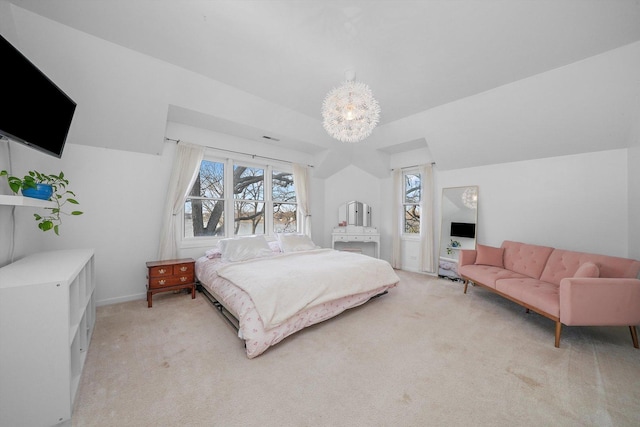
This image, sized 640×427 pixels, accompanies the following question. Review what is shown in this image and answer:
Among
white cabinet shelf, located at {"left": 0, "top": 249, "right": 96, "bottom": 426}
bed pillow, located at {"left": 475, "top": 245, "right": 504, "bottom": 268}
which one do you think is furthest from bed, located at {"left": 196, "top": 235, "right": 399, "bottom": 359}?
bed pillow, located at {"left": 475, "top": 245, "right": 504, "bottom": 268}

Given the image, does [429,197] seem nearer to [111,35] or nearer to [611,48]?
[611,48]

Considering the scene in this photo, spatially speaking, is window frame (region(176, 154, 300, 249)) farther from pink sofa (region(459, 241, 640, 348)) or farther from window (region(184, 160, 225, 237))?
pink sofa (region(459, 241, 640, 348))

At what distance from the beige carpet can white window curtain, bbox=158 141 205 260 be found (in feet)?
3.35

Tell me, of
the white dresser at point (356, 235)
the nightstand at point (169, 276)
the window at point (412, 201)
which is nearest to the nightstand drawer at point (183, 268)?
the nightstand at point (169, 276)

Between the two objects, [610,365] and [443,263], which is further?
[443,263]

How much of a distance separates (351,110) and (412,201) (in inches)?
139

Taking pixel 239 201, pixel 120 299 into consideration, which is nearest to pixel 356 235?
pixel 239 201

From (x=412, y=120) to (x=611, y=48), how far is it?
2193 millimetres

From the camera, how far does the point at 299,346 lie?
2168 millimetres

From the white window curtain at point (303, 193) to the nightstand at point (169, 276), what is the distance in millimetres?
2505

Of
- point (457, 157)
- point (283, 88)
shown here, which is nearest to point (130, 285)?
point (283, 88)

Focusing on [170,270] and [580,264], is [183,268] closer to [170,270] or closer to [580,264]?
[170,270]

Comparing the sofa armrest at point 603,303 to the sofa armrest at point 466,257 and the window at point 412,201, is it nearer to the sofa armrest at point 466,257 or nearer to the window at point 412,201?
the sofa armrest at point 466,257

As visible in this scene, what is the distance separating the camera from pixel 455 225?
4453 millimetres
